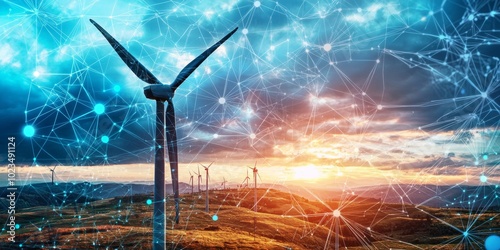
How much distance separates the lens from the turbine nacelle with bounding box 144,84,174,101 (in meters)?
36.0

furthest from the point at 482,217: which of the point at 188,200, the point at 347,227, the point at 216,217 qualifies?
the point at 188,200

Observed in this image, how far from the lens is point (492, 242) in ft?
228

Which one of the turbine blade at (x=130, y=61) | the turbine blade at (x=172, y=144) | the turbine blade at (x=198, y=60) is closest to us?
the turbine blade at (x=172, y=144)

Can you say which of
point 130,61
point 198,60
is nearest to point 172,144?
point 198,60

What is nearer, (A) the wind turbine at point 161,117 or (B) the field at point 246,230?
(A) the wind turbine at point 161,117

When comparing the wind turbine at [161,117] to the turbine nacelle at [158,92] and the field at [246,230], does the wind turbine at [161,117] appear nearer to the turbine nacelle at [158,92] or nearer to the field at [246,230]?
the turbine nacelle at [158,92]

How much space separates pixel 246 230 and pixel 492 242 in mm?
45040

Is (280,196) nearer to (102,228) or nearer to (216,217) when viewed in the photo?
(216,217)

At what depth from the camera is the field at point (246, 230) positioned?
5853 centimetres

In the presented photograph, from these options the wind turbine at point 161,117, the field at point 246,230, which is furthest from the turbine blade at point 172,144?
the field at point 246,230

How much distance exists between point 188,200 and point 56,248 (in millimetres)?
87310

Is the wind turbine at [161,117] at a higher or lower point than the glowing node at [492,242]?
higher

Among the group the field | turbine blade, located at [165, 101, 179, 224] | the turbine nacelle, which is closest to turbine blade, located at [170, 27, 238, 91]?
the turbine nacelle

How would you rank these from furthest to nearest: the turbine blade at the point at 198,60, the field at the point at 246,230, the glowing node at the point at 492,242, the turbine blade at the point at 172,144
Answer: the glowing node at the point at 492,242 < the field at the point at 246,230 < the turbine blade at the point at 198,60 < the turbine blade at the point at 172,144
